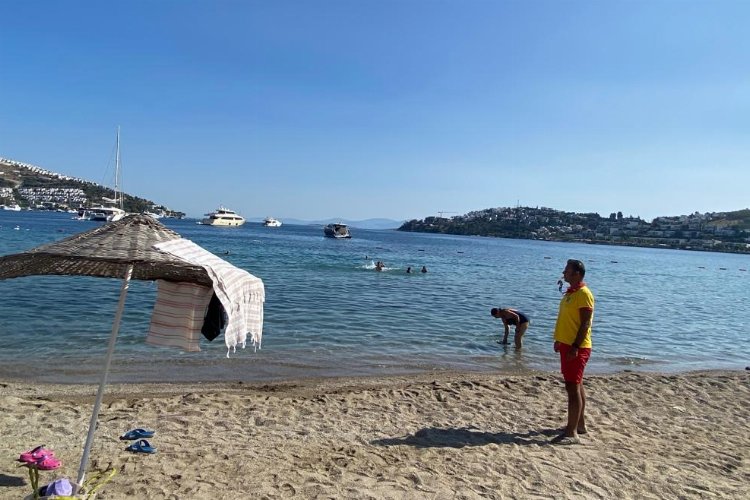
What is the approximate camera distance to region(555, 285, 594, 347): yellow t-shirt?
6289 mm

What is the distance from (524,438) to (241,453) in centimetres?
361

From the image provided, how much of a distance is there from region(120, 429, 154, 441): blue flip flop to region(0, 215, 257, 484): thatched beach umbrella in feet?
5.07

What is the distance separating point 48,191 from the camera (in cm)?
17288

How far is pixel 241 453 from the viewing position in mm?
5801

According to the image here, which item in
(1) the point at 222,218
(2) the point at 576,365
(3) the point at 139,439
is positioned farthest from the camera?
(1) the point at 222,218

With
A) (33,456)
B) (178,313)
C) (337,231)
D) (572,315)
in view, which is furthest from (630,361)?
(337,231)

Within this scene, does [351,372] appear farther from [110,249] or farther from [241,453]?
[110,249]

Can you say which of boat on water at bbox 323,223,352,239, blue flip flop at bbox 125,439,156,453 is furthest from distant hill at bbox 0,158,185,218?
blue flip flop at bbox 125,439,156,453

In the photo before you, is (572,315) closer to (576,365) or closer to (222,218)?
(576,365)

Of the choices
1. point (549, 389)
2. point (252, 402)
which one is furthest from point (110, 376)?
point (549, 389)

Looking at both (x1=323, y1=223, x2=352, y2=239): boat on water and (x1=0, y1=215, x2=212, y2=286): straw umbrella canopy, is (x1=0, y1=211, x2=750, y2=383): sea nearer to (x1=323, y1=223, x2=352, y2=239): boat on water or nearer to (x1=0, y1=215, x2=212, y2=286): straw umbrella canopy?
(x1=0, y1=215, x2=212, y2=286): straw umbrella canopy

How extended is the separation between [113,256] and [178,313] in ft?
3.44

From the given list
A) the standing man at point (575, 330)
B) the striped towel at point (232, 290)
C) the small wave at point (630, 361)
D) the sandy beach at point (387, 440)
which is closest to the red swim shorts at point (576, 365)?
the standing man at point (575, 330)

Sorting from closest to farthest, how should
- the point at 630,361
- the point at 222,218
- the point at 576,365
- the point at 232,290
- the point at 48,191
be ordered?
the point at 232,290
the point at 576,365
the point at 630,361
the point at 222,218
the point at 48,191
